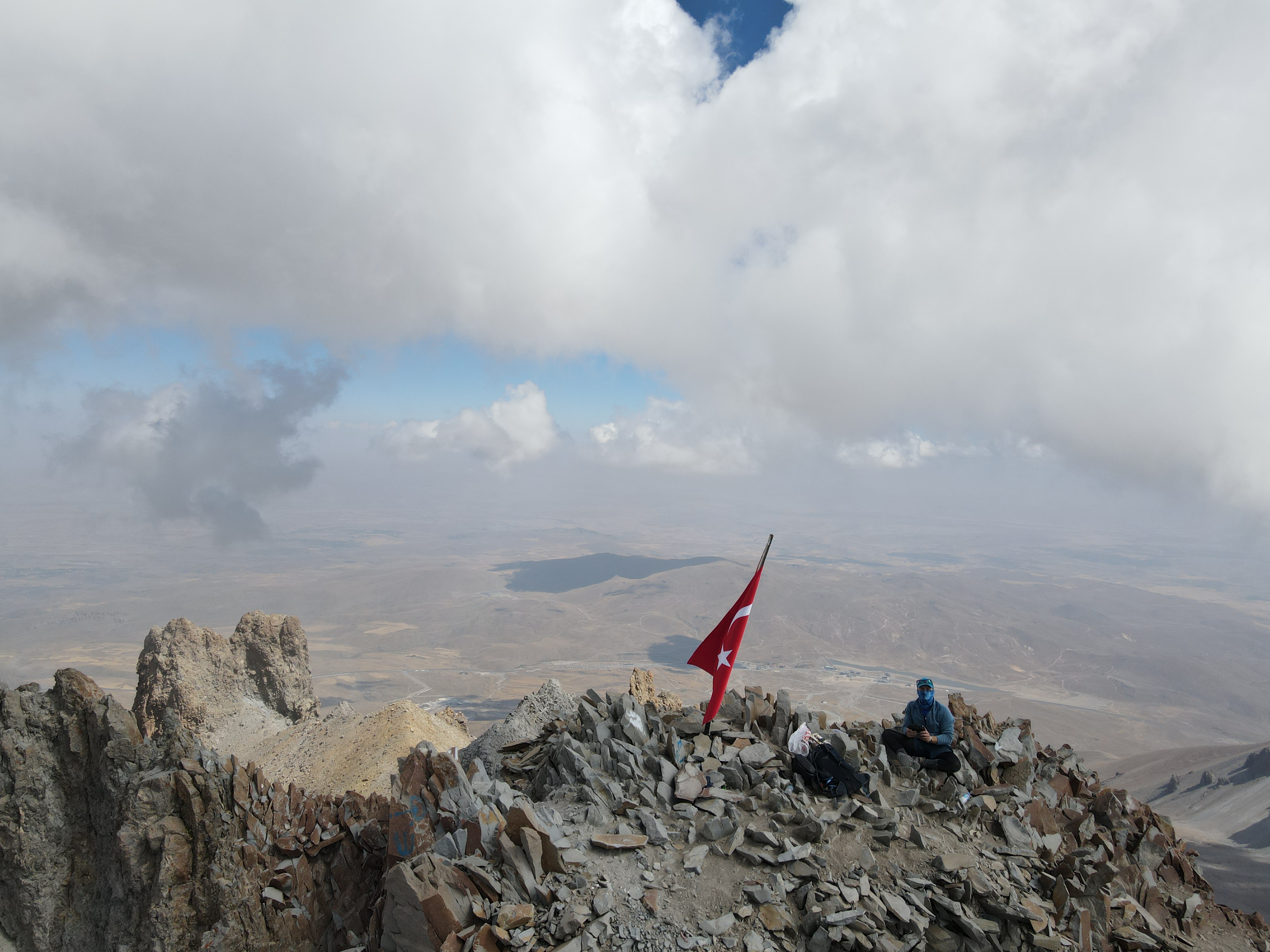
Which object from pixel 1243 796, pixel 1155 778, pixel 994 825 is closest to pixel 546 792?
pixel 994 825

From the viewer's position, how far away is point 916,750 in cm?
1291

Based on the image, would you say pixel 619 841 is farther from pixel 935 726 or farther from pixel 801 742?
pixel 935 726

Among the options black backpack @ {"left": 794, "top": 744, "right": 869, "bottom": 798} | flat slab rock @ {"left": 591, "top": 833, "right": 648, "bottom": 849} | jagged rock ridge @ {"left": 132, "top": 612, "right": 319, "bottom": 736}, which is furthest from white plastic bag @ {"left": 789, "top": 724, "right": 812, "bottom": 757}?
jagged rock ridge @ {"left": 132, "top": 612, "right": 319, "bottom": 736}

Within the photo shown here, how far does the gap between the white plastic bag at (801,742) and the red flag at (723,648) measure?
66.7 inches

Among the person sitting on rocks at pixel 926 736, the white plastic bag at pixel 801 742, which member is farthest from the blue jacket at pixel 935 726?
the white plastic bag at pixel 801 742

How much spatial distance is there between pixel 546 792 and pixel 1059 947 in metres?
9.09

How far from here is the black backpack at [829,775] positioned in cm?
1177

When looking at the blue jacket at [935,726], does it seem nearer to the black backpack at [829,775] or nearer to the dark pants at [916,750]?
the dark pants at [916,750]

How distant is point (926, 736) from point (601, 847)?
714cm

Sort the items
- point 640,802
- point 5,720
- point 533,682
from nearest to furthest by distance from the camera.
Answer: point 640,802, point 5,720, point 533,682

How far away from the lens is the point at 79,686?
1623 centimetres

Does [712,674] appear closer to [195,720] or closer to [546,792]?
[546,792]

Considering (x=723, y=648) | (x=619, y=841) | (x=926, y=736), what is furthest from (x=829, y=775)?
(x=619, y=841)

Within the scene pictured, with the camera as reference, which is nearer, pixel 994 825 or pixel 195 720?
pixel 994 825
